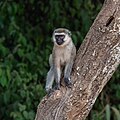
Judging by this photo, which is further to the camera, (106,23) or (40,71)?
(40,71)

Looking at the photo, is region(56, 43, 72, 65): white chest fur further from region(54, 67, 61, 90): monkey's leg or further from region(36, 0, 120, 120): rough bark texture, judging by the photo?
region(36, 0, 120, 120): rough bark texture

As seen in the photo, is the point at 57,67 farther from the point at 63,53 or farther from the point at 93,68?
the point at 93,68

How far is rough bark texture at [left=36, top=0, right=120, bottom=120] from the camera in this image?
4746 mm

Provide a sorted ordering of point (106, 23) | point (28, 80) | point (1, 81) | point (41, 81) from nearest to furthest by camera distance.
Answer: point (106, 23), point (1, 81), point (28, 80), point (41, 81)

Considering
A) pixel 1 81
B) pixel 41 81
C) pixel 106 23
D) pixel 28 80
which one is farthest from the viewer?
pixel 41 81

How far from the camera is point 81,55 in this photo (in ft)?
16.1

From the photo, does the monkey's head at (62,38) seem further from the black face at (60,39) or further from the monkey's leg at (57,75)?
the monkey's leg at (57,75)

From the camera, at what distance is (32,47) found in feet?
24.2

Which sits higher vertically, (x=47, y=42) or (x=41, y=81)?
(x=47, y=42)

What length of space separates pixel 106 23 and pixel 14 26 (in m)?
2.60

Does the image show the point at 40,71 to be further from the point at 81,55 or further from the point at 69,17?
the point at 81,55

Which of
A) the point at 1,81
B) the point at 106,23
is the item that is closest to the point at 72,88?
the point at 106,23

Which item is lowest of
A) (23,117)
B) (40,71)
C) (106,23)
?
(23,117)

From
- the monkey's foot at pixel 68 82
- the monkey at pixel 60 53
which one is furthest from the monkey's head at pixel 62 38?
the monkey's foot at pixel 68 82
